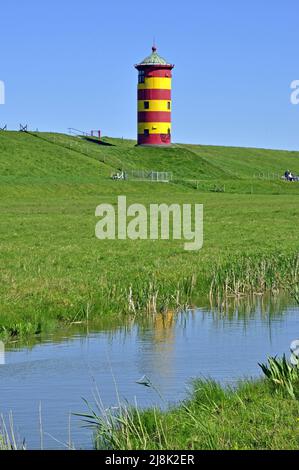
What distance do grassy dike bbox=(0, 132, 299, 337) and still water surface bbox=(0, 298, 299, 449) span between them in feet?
3.55

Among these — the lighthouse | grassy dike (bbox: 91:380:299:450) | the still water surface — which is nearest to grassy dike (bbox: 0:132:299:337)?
the still water surface

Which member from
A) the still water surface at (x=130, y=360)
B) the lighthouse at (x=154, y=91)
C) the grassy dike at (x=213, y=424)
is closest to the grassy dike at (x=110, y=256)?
the still water surface at (x=130, y=360)

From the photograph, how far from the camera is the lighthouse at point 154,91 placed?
131 meters

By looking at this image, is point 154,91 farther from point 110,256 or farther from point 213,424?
point 213,424

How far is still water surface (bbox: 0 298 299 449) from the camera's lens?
1565 cm

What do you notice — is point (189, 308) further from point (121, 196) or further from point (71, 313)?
point (121, 196)

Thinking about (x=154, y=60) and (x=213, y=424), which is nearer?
(x=213, y=424)

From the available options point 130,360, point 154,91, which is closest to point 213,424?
point 130,360

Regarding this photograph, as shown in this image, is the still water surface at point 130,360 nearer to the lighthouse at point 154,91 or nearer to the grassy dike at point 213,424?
the grassy dike at point 213,424

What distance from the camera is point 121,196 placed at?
278ft

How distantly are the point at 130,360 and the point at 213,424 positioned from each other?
6.91 m

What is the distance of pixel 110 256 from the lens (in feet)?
115

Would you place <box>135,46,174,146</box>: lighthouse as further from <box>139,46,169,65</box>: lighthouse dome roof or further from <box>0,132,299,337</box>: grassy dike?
<box>0,132,299,337</box>: grassy dike
